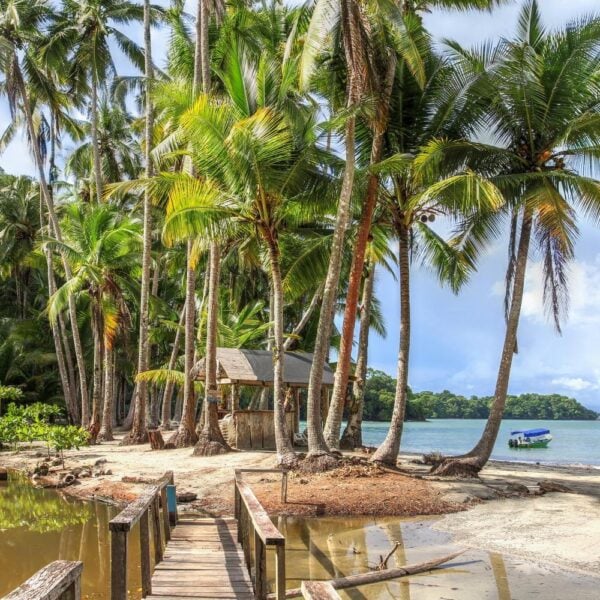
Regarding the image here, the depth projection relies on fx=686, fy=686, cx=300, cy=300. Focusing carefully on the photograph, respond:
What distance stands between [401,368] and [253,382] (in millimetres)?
5904

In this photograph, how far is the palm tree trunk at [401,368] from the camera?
48.9 ft


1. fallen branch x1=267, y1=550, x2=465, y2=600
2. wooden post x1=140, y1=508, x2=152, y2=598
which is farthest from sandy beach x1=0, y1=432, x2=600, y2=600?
wooden post x1=140, y1=508, x2=152, y2=598

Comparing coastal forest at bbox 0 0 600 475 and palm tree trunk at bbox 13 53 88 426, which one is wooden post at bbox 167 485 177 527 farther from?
palm tree trunk at bbox 13 53 88 426

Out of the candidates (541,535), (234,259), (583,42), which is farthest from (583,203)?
(234,259)

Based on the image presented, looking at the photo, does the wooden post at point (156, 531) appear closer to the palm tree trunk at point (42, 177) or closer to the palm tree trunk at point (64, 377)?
the palm tree trunk at point (42, 177)

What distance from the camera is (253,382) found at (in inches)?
781

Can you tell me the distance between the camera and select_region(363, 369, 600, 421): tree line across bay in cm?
8319

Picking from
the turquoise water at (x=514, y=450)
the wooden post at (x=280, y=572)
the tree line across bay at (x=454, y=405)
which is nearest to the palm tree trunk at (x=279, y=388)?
the wooden post at (x=280, y=572)

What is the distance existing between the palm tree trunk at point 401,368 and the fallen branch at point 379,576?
21.7 ft

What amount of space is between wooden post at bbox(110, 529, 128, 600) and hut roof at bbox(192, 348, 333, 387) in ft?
48.1

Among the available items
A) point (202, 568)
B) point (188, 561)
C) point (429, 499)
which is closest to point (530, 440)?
point (429, 499)

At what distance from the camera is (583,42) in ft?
47.3

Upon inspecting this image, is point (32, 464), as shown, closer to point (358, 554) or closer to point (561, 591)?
point (358, 554)

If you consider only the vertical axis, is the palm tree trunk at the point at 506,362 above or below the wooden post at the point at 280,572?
above
